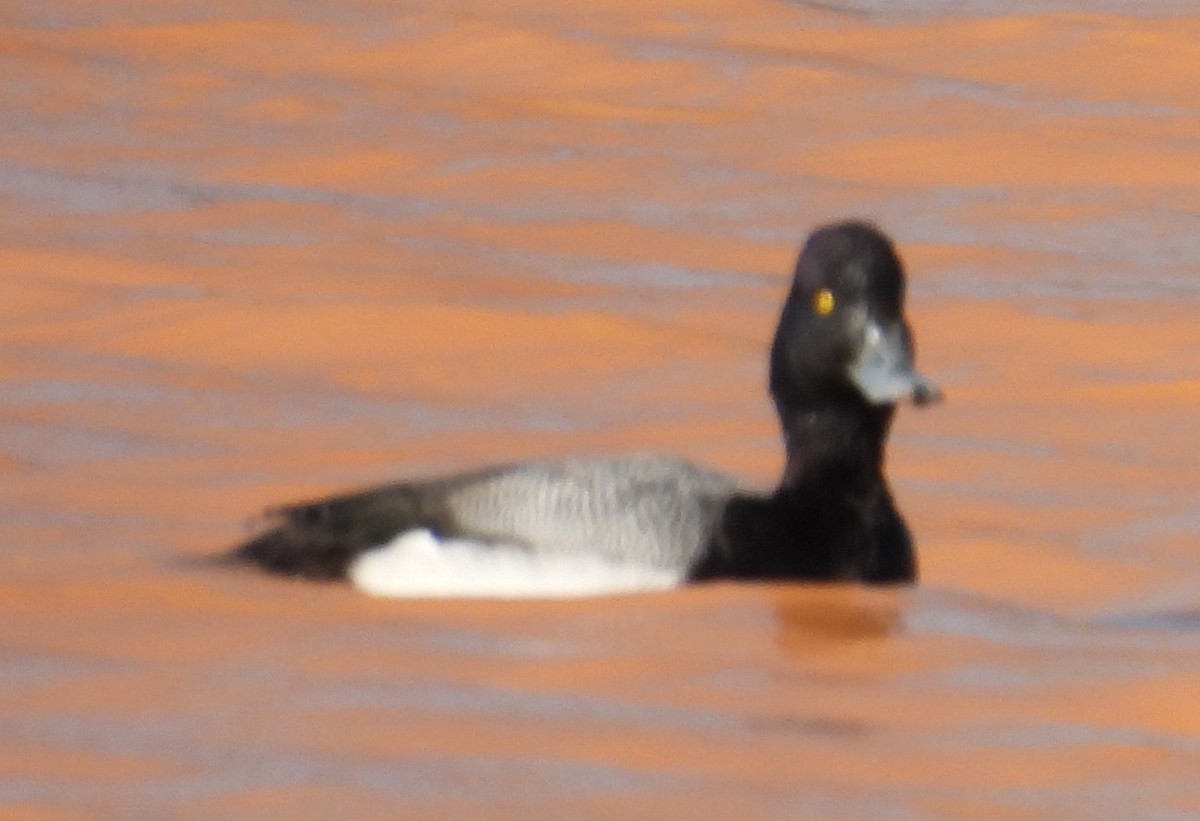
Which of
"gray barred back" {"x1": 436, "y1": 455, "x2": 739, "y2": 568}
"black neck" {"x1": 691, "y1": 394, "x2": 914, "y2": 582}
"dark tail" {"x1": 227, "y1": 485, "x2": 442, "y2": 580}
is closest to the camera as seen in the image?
"gray barred back" {"x1": 436, "y1": 455, "x2": 739, "y2": 568}

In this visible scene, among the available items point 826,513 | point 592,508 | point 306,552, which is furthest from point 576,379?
point 592,508

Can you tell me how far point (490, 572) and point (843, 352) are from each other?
889mm

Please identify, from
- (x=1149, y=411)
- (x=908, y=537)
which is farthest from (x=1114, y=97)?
(x=908, y=537)

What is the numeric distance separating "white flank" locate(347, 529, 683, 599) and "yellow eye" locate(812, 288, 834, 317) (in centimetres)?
64

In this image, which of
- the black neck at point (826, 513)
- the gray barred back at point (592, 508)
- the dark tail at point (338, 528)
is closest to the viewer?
the gray barred back at point (592, 508)

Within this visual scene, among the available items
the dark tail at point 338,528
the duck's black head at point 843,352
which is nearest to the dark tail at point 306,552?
the dark tail at point 338,528

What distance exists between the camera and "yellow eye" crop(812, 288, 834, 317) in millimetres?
6664

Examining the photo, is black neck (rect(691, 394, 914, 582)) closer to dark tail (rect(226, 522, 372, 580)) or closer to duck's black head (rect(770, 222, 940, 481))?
duck's black head (rect(770, 222, 940, 481))

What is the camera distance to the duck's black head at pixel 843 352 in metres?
6.61

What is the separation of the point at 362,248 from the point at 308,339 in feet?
4.76

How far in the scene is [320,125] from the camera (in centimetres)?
1379

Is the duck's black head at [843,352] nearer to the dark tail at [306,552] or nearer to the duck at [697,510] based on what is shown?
the duck at [697,510]

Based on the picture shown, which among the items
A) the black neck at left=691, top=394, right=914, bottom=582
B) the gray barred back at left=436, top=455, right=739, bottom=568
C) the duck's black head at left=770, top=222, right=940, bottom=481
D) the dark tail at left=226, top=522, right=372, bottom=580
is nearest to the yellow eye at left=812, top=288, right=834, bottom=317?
Result: the duck's black head at left=770, top=222, right=940, bottom=481

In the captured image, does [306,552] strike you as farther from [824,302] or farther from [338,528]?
[824,302]
